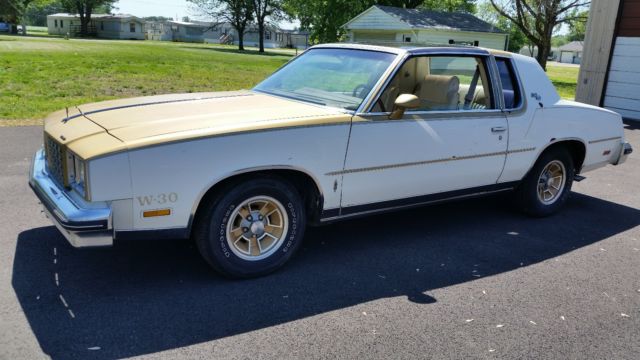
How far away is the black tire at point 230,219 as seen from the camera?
3762 mm

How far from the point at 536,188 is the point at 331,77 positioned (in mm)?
2538

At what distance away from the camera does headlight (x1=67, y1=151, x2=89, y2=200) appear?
11.2ft

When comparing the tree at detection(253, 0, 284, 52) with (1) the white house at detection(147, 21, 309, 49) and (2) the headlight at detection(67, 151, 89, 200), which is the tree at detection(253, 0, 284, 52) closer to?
(1) the white house at detection(147, 21, 309, 49)

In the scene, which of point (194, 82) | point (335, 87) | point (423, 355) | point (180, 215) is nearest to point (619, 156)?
point (335, 87)

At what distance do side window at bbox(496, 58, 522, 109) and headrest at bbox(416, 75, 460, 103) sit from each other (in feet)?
1.77

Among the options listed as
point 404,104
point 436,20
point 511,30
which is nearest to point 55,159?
point 404,104

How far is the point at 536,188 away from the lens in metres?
5.76

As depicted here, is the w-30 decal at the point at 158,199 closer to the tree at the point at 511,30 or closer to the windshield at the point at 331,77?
the windshield at the point at 331,77

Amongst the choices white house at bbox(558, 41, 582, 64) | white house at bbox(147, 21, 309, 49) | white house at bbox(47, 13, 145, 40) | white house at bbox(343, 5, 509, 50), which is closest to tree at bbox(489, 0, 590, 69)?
white house at bbox(343, 5, 509, 50)

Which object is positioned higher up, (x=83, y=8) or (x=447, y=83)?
(x=83, y=8)

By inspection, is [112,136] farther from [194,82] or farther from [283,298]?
[194,82]

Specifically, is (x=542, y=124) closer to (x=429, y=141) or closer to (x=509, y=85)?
(x=509, y=85)

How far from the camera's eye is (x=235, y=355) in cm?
311

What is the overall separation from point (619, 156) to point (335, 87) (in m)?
3.82
